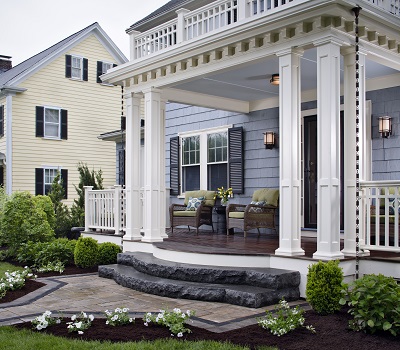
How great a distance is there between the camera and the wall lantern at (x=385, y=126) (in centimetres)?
787

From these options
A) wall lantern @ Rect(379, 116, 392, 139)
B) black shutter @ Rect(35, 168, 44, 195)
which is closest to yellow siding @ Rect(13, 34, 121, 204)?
black shutter @ Rect(35, 168, 44, 195)

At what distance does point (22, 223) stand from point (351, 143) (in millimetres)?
7171

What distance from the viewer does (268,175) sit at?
387 inches

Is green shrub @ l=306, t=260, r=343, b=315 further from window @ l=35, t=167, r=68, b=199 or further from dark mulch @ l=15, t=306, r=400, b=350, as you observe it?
window @ l=35, t=167, r=68, b=199

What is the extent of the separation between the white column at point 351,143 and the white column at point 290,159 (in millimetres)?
631

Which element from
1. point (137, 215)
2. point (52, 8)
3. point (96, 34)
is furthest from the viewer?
point (52, 8)

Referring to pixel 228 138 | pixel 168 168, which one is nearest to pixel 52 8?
pixel 168 168

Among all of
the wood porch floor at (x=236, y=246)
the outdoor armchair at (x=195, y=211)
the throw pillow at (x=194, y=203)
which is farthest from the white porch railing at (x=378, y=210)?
the throw pillow at (x=194, y=203)

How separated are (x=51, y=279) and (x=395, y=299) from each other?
535 cm

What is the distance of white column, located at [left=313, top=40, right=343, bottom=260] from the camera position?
568 cm

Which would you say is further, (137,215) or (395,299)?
(137,215)

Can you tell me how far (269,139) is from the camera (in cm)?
963

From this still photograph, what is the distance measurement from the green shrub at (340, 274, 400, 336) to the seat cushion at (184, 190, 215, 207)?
5.84 metres

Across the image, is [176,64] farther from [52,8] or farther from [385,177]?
[52,8]
